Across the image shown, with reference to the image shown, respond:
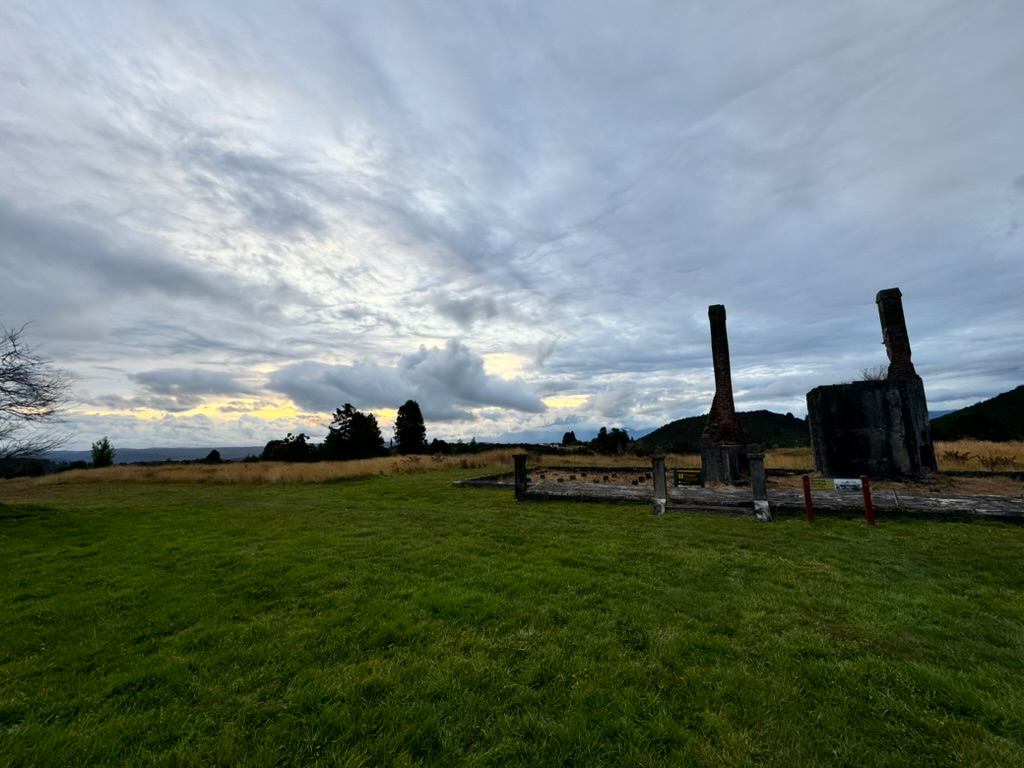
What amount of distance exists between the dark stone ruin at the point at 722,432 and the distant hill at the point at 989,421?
2504 cm

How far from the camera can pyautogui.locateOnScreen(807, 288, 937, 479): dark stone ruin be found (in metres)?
15.0

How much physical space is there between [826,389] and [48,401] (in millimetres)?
25609

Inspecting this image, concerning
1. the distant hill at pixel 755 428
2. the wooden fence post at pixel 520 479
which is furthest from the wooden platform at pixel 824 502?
the distant hill at pixel 755 428

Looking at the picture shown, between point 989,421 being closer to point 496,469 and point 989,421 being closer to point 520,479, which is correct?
point 496,469

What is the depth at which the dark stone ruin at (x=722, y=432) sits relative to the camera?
1689cm

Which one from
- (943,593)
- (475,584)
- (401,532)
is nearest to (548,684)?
(475,584)

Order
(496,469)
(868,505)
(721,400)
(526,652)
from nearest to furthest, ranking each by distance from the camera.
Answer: (526,652) → (868,505) → (721,400) → (496,469)

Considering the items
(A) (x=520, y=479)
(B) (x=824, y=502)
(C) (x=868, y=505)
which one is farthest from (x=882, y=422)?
(A) (x=520, y=479)

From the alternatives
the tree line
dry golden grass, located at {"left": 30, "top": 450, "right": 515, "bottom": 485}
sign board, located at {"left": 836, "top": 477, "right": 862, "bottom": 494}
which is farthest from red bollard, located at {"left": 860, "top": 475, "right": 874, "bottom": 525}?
the tree line

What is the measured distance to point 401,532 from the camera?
942 centimetres

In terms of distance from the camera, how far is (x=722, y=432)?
56.9 ft

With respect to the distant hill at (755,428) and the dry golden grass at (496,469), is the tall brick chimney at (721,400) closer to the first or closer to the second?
the dry golden grass at (496,469)

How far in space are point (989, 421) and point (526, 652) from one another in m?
57.4

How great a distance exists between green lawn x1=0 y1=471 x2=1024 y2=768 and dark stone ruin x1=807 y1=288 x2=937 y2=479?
801 cm
